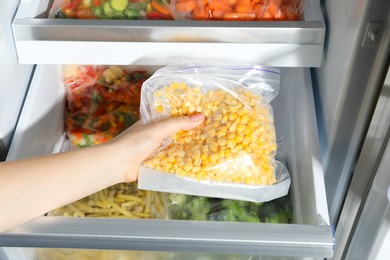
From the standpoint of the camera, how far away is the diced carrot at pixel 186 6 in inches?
42.8

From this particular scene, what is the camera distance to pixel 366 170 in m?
1.02

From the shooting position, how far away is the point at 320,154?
1059 millimetres

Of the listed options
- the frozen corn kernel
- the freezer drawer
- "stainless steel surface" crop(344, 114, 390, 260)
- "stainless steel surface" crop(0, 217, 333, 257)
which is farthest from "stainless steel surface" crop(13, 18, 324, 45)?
"stainless steel surface" crop(0, 217, 333, 257)

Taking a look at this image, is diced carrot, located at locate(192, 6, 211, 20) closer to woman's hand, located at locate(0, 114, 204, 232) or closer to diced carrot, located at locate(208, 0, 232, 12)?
diced carrot, located at locate(208, 0, 232, 12)

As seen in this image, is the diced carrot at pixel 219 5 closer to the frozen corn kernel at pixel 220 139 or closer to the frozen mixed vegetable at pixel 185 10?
the frozen mixed vegetable at pixel 185 10

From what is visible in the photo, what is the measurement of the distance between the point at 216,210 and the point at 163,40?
A: 13.2 inches

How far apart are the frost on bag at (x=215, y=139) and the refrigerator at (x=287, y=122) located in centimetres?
5

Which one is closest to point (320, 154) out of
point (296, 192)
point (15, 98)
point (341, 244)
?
point (296, 192)

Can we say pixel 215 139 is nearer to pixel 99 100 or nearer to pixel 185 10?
pixel 185 10

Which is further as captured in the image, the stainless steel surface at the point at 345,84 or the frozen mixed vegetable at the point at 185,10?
the frozen mixed vegetable at the point at 185,10

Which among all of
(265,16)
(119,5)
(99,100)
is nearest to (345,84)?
(265,16)

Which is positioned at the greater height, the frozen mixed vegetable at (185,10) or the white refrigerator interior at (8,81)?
the frozen mixed vegetable at (185,10)

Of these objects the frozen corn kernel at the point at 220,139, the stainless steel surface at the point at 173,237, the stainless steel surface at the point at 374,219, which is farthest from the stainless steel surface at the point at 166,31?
the stainless steel surface at the point at 173,237

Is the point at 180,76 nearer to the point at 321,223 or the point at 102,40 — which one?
the point at 102,40
